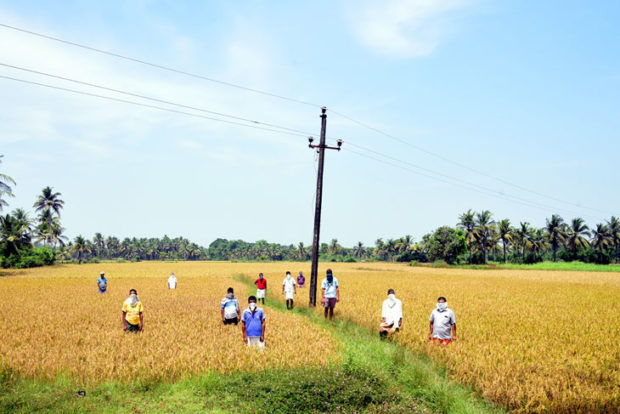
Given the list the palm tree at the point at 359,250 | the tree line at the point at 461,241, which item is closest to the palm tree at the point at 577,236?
the tree line at the point at 461,241

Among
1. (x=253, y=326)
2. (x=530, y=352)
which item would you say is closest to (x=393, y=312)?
(x=530, y=352)

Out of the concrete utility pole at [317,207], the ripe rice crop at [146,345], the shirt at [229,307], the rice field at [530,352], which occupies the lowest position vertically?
the ripe rice crop at [146,345]

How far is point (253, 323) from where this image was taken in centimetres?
993

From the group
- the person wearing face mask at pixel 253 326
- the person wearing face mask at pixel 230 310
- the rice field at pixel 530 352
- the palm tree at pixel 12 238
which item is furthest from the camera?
the palm tree at pixel 12 238

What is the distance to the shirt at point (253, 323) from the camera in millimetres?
9922

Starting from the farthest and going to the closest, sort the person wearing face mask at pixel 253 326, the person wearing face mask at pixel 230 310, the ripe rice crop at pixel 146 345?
the person wearing face mask at pixel 230 310 → the person wearing face mask at pixel 253 326 → the ripe rice crop at pixel 146 345

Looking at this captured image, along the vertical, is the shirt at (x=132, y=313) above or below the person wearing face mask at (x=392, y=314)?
below

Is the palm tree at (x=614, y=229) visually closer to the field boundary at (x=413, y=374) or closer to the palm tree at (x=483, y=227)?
the palm tree at (x=483, y=227)

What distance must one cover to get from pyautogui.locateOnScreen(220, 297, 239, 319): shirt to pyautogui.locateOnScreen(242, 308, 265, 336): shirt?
338 cm

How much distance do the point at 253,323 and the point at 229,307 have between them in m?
3.67

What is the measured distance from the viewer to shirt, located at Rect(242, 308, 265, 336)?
32.6 ft

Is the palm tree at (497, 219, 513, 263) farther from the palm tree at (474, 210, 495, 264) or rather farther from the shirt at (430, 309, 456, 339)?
the shirt at (430, 309, 456, 339)

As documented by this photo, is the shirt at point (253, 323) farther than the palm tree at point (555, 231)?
No

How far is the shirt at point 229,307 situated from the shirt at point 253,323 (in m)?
3.38
